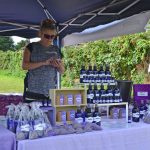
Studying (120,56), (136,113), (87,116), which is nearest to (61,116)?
(87,116)

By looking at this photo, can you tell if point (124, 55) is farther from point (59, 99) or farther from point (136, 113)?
point (59, 99)

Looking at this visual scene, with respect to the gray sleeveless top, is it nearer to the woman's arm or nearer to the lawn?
the woman's arm

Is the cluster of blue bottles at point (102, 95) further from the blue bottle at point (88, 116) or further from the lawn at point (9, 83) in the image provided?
the lawn at point (9, 83)

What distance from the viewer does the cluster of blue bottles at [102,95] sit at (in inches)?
87.8

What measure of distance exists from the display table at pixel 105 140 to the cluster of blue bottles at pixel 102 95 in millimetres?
177

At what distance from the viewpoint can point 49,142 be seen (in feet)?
5.52

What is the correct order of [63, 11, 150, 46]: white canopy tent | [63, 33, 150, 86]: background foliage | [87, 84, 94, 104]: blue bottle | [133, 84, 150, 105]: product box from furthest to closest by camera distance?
[63, 33, 150, 86]: background foliage < [63, 11, 150, 46]: white canopy tent < [133, 84, 150, 105]: product box < [87, 84, 94, 104]: blue bottle

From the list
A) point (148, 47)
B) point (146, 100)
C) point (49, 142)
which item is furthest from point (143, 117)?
point (148, 47)

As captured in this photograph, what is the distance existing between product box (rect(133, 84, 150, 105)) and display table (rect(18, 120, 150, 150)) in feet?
2.02

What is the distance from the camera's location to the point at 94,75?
2.33 meters

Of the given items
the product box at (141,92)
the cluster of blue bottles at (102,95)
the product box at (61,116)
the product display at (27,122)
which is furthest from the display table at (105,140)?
the product box at (141,92)

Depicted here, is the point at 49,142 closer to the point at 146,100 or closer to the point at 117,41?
the point at 146,100

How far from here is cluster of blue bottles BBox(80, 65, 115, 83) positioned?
231cm

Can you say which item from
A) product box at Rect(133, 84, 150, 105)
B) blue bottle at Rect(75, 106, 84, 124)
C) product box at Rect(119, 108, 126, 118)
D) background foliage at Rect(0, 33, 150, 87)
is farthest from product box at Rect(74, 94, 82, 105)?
background foliage at Rect(0, 33, 150, 87)
